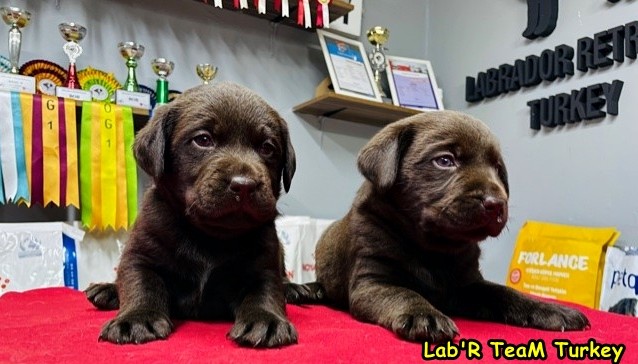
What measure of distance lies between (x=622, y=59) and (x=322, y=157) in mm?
1929

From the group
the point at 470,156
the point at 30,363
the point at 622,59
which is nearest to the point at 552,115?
the point at 622,59

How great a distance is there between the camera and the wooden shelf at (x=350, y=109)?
3.48m

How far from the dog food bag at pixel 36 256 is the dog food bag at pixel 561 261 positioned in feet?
8.18

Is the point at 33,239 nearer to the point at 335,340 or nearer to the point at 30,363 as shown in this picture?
the point at 30,363

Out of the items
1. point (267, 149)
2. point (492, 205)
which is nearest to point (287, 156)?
point (267, 149)

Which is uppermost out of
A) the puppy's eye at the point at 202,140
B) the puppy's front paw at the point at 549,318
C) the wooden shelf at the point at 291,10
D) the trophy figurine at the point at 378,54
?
the wooden shelf at the point at 291,10

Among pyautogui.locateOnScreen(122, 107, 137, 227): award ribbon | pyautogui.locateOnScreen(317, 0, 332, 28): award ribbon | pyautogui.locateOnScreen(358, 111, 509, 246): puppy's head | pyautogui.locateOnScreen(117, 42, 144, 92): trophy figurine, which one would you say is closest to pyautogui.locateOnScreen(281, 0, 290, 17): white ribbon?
pyautogui.locateOnScreen(317, 0, 332, 28): award ribbon

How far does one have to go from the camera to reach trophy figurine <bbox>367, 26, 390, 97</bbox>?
3.89 m

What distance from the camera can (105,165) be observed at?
272 centimetres

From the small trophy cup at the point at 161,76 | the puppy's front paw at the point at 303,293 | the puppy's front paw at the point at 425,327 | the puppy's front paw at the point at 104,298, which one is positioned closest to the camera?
the puppy's front paw at the point at 425,327

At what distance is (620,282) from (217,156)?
2.30 metres

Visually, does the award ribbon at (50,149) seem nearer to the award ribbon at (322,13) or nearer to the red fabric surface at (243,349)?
the red fabric surface at (243,349)

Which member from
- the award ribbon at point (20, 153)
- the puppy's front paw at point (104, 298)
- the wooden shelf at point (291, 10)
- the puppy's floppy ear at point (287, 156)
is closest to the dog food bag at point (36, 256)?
the award ribbon at point (20, 153)

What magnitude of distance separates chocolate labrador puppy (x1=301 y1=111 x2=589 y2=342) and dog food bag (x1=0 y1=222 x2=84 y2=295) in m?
1.57
